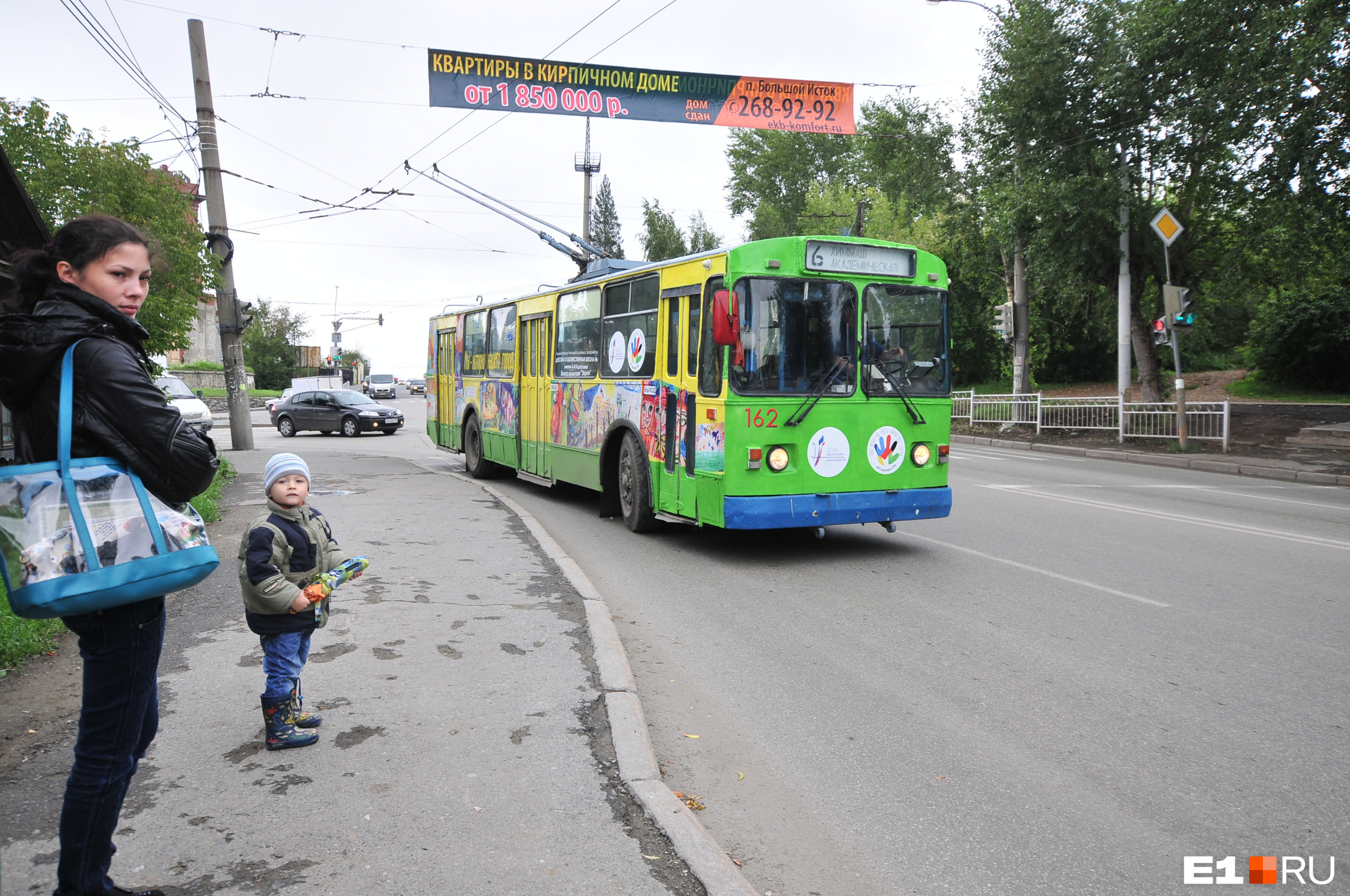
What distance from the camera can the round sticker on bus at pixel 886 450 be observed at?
8.90 meters

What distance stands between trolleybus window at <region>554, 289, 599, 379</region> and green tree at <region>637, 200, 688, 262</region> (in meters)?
50.5

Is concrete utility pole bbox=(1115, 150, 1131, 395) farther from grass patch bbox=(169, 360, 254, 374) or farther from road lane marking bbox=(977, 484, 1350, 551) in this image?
grass patch bbox=(169, 360, 254, 374)

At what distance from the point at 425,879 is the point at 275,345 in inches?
3217

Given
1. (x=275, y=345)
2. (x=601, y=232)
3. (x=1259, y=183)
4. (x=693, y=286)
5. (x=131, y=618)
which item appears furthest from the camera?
(x=601, y=232)

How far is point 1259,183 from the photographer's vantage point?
18.9 metres

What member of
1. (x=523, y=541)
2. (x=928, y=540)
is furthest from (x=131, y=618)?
(x=928, y=540)

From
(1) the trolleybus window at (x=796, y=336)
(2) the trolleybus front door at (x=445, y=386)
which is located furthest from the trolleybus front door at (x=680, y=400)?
(2) the trolleybus front door at (x=445, y=386)

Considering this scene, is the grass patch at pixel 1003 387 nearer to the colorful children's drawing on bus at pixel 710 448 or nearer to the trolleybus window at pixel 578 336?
the trolleybus window at pixel 578 336

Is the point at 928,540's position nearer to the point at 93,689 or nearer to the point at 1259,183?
the point at 93,689

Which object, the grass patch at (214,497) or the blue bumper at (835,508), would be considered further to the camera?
the grass patch at (214,497)

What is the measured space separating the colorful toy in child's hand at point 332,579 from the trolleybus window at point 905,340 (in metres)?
5.89

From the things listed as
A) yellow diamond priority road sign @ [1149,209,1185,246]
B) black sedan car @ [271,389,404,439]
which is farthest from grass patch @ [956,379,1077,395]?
black sedan car @ [271,389,404,439]

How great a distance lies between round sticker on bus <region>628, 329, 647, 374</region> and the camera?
33.4 ft

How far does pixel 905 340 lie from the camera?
9125 mm
